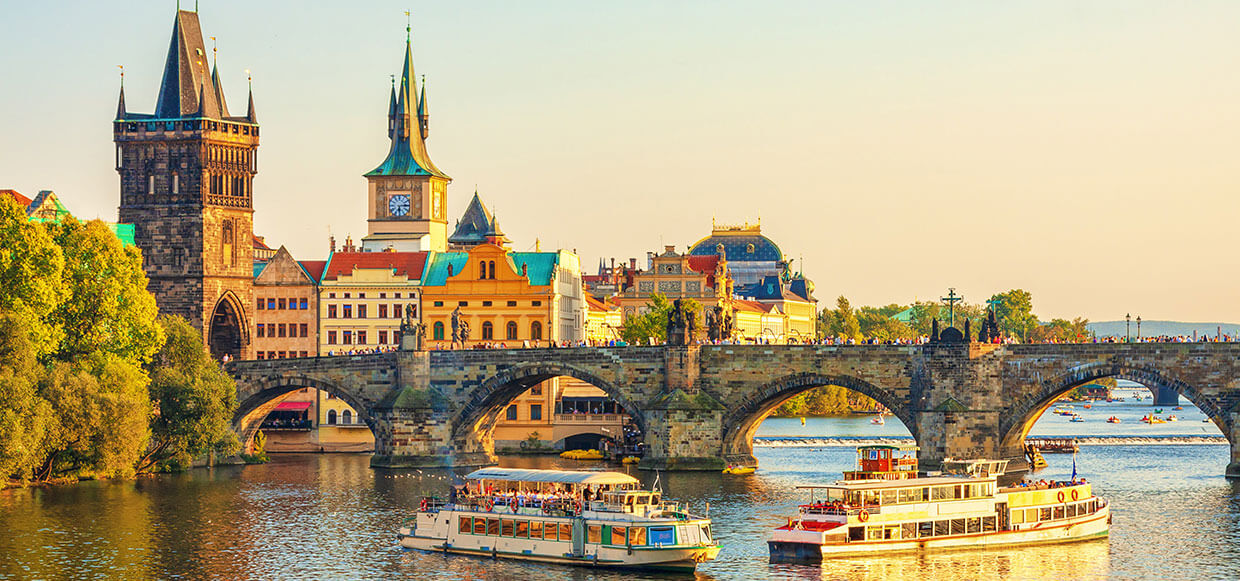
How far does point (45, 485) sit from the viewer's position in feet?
349

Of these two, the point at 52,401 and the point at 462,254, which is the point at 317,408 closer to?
the point at 462,254

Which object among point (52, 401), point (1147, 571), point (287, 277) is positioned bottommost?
point (1147, 571)

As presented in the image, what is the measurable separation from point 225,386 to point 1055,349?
49.6 m

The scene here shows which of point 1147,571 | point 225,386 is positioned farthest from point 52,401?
point 1147,571

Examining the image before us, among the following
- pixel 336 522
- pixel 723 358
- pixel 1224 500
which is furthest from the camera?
pixel 723 358

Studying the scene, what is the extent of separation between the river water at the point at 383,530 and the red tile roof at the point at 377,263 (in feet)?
87.7

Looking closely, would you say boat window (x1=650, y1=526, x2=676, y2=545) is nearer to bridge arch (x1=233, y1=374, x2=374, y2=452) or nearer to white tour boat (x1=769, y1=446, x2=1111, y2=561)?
white tour boat (x1=769, y1=446, x2=1111, y2=561)

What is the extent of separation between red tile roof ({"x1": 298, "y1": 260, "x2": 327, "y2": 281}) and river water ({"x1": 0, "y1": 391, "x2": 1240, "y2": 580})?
2920cm

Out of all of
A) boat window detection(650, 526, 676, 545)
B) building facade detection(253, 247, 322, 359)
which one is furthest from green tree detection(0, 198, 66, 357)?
boat window detection(650, 526, 676, 545)

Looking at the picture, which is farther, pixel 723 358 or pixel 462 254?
pixel 462 254

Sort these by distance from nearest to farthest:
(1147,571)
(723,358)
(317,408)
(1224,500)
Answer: (1147,571)
(1224,500)
(723,358)
(317,408)

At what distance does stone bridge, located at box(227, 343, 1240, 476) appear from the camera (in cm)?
10800

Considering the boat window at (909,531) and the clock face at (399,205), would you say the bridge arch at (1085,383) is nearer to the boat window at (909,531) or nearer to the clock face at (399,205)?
the boat window at (909,531)

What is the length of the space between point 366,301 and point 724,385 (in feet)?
137
